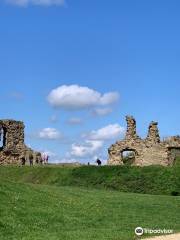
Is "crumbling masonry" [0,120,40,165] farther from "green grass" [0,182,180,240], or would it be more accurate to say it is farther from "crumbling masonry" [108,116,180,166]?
"green grass" [0,182,180,240]

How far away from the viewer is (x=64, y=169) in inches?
1987

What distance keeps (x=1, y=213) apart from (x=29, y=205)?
2878 mm

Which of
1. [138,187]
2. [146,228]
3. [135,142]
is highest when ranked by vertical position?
[135,142]

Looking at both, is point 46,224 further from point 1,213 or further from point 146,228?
point 146,228

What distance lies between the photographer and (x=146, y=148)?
5672 centimetres

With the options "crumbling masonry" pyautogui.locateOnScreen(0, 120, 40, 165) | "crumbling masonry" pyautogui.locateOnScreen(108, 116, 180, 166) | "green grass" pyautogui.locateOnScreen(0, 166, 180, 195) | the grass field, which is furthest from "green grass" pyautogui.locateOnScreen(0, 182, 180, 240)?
"crumbling masonry" pyautogui.locateOnScreen(0, 120, 40, 165)

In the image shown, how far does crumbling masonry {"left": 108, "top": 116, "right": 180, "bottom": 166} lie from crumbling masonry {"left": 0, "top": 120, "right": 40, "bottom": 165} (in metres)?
11.5

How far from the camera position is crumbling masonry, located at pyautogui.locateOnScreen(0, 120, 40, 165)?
210ft

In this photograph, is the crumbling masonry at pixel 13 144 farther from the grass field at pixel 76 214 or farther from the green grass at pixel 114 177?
the grass field at pixel 76 214

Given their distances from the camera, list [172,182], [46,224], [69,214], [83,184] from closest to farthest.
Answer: [46,224], [69,214], [172,182], [83,184]

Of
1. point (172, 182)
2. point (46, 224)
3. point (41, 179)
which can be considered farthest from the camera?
point (41, 179)

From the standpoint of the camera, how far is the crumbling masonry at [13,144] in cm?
6412

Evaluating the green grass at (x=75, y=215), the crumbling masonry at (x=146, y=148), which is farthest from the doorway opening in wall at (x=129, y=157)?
the green grass at (x=75, y=215)

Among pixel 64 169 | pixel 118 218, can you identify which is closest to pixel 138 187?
pixel 64 169
